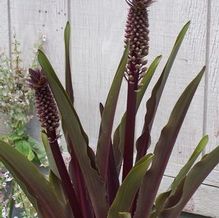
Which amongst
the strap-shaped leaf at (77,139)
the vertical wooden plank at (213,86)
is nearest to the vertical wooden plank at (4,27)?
the vertical wooden plank at (213,86)

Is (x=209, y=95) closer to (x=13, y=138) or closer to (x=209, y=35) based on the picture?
(x=209, y=35)

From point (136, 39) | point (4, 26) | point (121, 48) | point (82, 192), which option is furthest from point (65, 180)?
point (4, 26)

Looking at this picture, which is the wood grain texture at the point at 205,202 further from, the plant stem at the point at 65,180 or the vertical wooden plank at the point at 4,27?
the vertical wooden plank at the point at 4,27

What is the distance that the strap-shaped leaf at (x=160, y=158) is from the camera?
5.88 ft

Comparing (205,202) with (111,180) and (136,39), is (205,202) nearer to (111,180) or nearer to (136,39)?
(111,180)

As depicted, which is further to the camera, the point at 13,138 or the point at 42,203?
the point at 13,138

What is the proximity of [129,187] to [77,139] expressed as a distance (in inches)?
7.3

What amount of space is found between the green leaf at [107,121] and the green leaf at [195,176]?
21cm

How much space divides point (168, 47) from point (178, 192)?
870 millimetres

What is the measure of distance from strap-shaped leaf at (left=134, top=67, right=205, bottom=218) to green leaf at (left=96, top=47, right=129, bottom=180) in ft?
0.41

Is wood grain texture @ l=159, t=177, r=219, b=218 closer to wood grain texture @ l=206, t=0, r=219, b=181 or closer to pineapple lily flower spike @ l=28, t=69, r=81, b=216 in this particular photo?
wood grain texture @ l=206, t=0, r=219, b=181

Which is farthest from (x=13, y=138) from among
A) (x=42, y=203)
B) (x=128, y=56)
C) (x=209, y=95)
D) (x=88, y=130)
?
(x=128, y=56)

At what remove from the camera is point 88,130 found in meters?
2.92

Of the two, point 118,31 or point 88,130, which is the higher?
point 118,31
